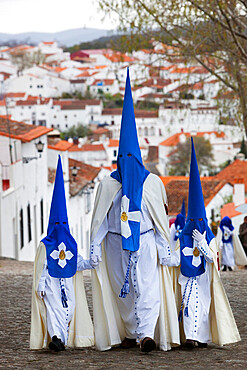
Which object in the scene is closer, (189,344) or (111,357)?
(111,357)

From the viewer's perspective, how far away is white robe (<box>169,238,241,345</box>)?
805 cm

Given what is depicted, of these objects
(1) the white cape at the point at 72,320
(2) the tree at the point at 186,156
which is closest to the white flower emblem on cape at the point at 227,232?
(1) the white cape at the point at 72,320

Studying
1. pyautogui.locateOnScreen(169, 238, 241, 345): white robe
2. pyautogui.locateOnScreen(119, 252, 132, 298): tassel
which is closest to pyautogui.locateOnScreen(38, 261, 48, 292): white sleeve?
pyautogui.locateOnScreen(119, 252, 132, 298): tassel

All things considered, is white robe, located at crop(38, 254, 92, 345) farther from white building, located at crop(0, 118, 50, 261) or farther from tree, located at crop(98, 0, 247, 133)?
white building, located at crop(0, 118, 50, 261)

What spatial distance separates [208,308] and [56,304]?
140cm

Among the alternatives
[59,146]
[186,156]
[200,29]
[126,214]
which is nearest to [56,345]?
[126,214]

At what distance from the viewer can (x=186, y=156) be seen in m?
114

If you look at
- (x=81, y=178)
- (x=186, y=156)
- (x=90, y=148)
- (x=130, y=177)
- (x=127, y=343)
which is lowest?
(x=186, y=156)

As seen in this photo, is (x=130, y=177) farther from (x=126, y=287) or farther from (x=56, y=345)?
(x=56, y=345)

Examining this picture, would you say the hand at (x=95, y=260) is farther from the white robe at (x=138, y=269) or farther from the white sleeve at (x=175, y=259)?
the white sleeve at (x=175, y=259)

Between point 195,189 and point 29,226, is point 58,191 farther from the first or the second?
point 29,226

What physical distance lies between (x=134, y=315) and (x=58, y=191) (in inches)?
52.7

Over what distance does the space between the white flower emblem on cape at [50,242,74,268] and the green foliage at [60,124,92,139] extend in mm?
159493

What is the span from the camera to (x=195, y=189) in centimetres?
826
